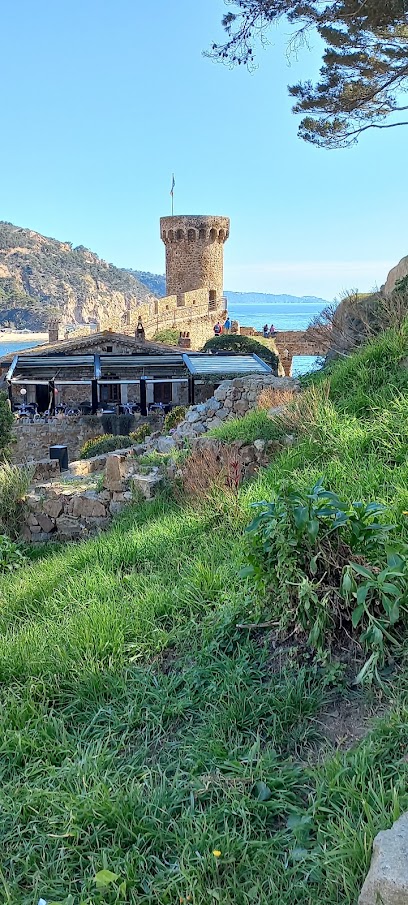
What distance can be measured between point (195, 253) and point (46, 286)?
63.5m

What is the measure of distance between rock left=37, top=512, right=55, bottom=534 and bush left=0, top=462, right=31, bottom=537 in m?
0.22

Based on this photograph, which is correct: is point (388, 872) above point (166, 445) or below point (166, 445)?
above

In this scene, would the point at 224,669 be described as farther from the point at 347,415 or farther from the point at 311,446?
the point at 347,415

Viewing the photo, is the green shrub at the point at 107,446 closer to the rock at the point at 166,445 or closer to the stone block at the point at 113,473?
the rock at the point at 166,445

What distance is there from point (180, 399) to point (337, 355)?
42.5 feet

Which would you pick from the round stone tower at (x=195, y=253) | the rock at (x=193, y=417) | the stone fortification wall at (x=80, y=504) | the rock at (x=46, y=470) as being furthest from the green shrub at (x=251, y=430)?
the round stone tower at (x=195, y=253)

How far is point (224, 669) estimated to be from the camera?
10.1 feet

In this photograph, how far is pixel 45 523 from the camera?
25.2 feet

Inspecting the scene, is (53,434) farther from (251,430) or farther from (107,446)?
(251,430)

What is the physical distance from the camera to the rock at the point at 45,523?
25.2ft

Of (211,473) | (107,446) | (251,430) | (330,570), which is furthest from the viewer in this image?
(107,446)

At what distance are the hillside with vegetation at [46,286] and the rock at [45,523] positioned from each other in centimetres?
8095

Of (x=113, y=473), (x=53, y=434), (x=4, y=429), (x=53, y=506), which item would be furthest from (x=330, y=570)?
(x=53, y=434)

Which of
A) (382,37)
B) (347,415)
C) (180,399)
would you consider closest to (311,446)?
(347,415)
